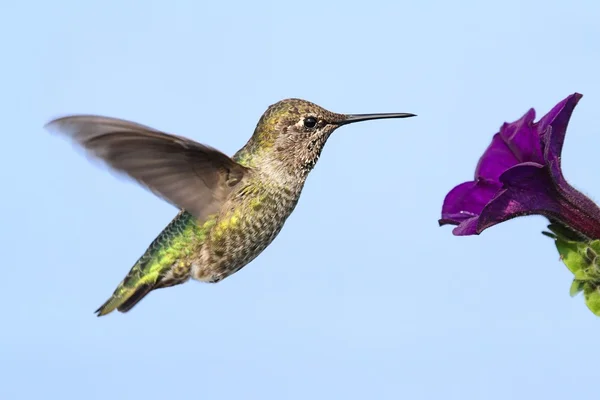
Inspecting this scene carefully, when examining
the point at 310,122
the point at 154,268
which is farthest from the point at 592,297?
the point at 154,268

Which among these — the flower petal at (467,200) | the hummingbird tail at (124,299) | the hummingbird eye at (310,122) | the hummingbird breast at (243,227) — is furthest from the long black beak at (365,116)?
the hummingbird tail at (124,299)

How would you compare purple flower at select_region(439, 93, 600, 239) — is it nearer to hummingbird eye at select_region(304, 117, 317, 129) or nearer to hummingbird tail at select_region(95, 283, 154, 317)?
hummingbird eye at select_region(304, 117, 317, 129)

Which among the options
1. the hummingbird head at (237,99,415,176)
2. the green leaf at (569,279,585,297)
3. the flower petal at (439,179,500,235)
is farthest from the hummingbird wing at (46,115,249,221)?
the green leaf at (569,279,585,297)

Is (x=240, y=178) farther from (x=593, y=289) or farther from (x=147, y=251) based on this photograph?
(x=593, y=289)

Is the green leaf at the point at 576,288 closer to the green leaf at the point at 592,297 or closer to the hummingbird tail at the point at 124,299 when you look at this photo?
the green leaf at the point at 592,297

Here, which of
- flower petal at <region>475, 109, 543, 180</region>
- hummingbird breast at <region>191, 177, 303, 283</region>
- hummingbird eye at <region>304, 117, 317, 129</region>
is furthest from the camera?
hummingbird eye at <region>304, 117, 317, 129</region>

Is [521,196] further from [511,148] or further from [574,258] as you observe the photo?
[574,258]
